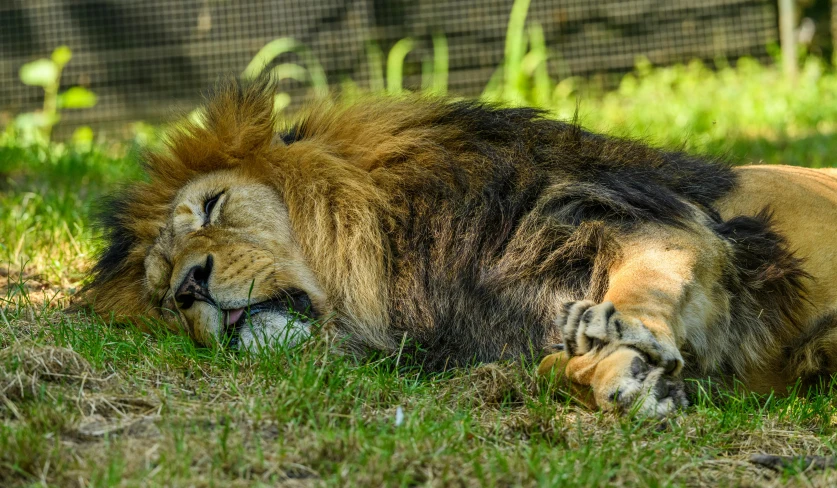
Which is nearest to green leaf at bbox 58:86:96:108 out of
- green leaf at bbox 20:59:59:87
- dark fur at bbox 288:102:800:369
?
green leaf at bbox 20:59:59:87

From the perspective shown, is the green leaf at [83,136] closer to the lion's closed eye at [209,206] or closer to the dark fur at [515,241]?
the lion's closed eye at [209,206]

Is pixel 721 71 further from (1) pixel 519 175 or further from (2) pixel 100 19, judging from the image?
(1) pixel 519 175

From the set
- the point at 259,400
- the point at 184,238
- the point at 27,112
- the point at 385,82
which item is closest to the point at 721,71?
the point at 385,82

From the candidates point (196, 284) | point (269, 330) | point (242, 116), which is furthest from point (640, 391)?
point (242, 116)

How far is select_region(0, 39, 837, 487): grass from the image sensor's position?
7.44ft

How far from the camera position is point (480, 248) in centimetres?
327

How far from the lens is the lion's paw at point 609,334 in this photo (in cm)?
272

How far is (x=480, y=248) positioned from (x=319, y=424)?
3.16 ft

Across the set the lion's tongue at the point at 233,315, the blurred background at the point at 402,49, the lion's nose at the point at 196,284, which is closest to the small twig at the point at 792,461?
the lion's tongue at the point at 233,315

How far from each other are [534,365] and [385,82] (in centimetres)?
683

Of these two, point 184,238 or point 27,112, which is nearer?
point 184,238

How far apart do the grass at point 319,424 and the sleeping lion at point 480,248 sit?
0.13 meters

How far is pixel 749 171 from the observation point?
3.81 meters

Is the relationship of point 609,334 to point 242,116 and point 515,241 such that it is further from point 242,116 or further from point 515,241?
point 242,116
